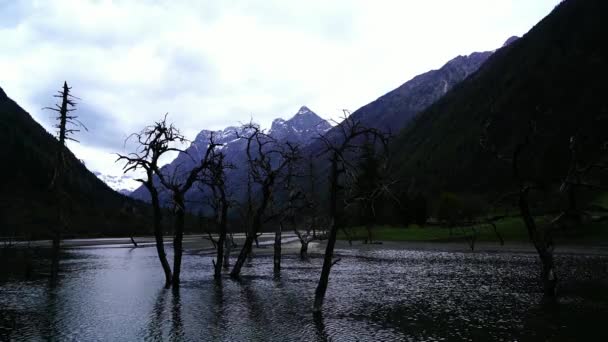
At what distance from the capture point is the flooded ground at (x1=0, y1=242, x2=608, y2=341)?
2316cm

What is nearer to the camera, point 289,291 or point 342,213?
point 342,213

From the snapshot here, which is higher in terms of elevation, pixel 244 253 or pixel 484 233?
pixel 484 233

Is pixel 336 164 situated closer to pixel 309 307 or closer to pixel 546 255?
pixel 309 307

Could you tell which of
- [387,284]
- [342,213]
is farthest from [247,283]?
[342,213]

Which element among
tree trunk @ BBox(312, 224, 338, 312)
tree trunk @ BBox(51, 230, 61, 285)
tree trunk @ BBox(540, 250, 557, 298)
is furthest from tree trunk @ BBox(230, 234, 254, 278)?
tree trunk @ BBox(540, 250, 557, 298)

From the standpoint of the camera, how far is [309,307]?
29781 mm

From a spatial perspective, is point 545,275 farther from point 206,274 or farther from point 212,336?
point 206,274

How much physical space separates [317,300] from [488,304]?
11.9 meters

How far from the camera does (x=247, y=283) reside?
41.8 meters

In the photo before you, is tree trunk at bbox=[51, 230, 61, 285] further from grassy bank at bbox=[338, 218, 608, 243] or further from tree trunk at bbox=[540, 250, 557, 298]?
tree trunk at bbox=[540, 250, 557, 298]

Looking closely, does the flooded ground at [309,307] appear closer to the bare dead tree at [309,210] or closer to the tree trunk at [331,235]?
the tree trunk at [331,235]

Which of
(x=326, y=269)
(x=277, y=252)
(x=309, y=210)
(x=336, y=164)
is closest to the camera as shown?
(x=336, y=164)

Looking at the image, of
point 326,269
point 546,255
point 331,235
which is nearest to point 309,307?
point 326,269

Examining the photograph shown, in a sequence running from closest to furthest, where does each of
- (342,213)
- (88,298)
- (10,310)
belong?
1. (342,213)
2. (10,310)
3. (88,298)
